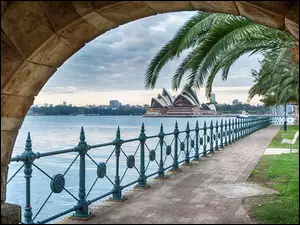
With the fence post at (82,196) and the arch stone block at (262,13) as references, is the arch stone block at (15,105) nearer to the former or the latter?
the fence post at (82,196)

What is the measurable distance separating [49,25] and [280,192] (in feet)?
16.9

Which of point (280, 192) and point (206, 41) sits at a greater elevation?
point (206, 41)

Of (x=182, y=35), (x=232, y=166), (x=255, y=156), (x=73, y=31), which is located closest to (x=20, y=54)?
(x=73, y=31)

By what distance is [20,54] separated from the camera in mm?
4449

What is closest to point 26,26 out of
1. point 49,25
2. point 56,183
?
point 49,25

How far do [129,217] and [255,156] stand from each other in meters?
9.20

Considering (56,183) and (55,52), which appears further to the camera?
(56,183)

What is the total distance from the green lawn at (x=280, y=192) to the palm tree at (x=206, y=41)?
2.70 m

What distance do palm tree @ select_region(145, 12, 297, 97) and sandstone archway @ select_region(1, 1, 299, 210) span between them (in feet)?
13.6

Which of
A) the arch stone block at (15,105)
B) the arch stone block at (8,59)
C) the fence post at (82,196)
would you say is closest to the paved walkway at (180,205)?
the fence post at (82,196)

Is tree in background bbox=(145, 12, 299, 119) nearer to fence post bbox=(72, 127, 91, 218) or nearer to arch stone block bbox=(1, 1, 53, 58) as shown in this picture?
fence post bbox=(72, 127, 91, 218)

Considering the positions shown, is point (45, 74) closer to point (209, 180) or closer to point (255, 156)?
point (209, 180)

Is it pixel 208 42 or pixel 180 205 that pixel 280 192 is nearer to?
pixel 180 205

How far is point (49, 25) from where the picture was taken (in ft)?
14.7
